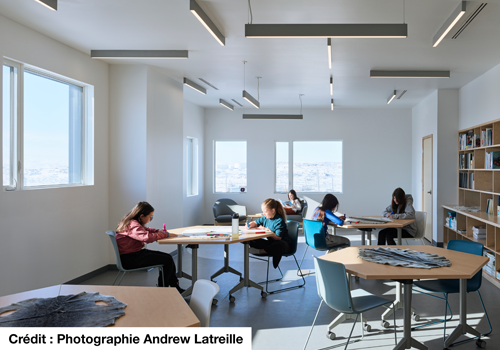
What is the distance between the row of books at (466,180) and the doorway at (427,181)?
811 mm

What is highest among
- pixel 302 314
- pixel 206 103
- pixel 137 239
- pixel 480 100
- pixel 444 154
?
pixel 206 103

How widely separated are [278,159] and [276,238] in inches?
238

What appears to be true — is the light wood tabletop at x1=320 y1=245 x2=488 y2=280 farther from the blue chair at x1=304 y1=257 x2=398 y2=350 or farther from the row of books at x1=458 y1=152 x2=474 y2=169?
the row of books at x1=458 y1=152 x2=474 y2=169

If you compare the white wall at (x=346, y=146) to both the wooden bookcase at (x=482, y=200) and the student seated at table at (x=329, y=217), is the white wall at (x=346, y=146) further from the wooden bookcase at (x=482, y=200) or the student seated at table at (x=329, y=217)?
the student seated at table at (x=329, y=217)

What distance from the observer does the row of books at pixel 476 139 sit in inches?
234

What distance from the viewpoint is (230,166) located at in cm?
1075

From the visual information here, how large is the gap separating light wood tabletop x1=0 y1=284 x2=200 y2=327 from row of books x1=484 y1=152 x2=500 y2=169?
215 inches

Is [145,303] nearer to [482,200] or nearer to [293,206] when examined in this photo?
[482,200]

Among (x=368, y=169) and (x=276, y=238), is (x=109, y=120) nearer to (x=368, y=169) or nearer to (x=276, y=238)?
(x=276, y=238)

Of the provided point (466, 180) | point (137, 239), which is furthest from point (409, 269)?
point (466, 180)

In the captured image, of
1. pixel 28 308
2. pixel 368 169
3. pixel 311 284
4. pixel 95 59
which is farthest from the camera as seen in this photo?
pixel 368 169

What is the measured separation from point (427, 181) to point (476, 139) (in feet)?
7.22

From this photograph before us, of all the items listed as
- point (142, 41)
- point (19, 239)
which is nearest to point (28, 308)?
point (19, 239)

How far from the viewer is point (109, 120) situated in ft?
19.3
